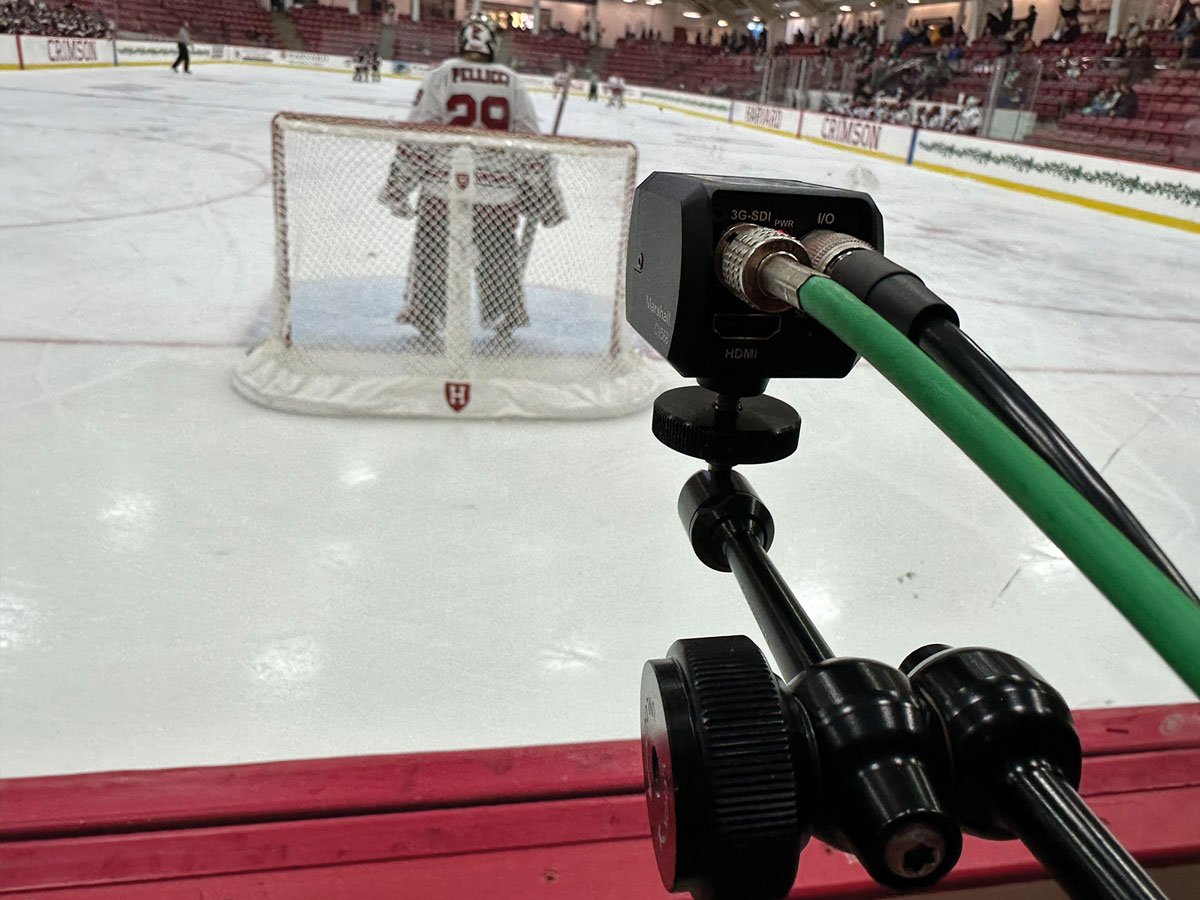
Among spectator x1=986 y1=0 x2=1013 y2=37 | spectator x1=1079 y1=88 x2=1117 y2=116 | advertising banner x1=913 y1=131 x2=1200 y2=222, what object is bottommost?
advertising banner x1=913 y1=131 x2=1200 y2=222

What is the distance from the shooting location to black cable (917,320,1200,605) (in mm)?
319

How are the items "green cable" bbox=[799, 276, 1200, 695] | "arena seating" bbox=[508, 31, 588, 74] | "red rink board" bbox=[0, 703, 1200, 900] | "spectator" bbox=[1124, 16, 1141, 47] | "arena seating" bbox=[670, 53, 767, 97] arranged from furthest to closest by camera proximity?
"arena seating" bbox=[508, 31, 588, 74], "arena seating" bbox=[670, 53, 767, 97], "spectator" bbox=[1124, 16, 1141, 47], "red rink board" bbox=[0, 703, 1200, 900], "green cable" bbox=[799, 276, 1200, 695]

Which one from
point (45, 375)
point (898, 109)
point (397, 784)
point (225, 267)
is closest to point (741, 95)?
point (898, 109)

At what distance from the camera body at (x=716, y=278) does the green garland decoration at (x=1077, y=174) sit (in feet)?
28.6

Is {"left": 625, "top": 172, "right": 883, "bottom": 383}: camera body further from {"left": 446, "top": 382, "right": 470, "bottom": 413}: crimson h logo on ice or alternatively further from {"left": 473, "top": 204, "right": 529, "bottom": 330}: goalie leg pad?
{"left": 473, "top": 204, "right": 529, "bottom": 330}: goalie leg pad

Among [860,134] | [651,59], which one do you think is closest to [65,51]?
[860,134]

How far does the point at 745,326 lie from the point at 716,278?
0.04 metres

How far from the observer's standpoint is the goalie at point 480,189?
245cm

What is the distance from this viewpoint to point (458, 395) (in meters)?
2.39

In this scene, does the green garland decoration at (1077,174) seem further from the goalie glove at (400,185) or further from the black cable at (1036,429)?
the black cable at (1036,429)

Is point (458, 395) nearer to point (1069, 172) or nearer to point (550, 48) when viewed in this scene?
point (1069, 172)

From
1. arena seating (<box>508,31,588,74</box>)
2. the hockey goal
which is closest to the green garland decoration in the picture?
the hockey goal

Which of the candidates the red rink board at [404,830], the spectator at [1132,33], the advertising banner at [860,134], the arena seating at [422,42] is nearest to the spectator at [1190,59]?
the advertising banner at [860,134]

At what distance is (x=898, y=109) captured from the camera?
12500mm
